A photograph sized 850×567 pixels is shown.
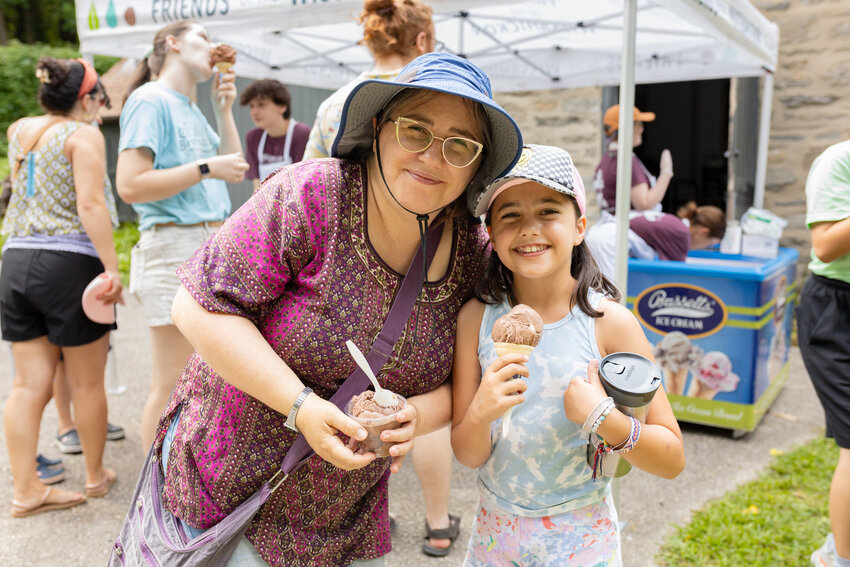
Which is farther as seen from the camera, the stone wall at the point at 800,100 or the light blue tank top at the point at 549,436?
the stone wall at the point at 800,100

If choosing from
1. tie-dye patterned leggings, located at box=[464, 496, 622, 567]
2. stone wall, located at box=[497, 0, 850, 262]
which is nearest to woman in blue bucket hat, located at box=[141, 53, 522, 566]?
tie-dye patterned leggings, located at box=[464, 496, 622, 567]

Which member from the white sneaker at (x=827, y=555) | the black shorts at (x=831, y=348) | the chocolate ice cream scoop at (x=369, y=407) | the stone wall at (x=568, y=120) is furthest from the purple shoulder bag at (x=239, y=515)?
the stone wall at (x=568, y=120)

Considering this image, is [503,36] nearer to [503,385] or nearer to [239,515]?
[503,385]

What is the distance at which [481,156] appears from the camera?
5.43ft

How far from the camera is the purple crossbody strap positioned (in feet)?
5.15

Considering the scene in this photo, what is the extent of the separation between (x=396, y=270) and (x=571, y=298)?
513 millimetres

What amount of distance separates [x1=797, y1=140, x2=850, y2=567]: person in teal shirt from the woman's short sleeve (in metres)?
2.02

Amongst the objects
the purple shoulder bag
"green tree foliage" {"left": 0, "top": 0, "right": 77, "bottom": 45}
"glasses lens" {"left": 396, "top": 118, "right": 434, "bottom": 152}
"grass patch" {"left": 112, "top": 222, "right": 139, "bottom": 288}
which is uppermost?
"green tree foliage" {"left": 0, "top": 0, "right": 77, "bottom": 45}

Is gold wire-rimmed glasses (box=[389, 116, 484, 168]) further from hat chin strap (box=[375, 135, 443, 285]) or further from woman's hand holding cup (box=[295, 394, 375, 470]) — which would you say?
woman's hand holding cup (box=[295, 394, 375, 470])

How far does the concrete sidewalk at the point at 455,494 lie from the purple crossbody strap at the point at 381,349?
163 centimetres

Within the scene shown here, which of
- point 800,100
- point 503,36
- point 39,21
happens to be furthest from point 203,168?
point 39,21

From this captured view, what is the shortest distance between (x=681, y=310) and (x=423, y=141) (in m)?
3.44

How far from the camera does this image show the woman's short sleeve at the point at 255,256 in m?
1.48

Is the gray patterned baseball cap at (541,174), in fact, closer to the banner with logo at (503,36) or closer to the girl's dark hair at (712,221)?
the banner with logo at (503,36)
